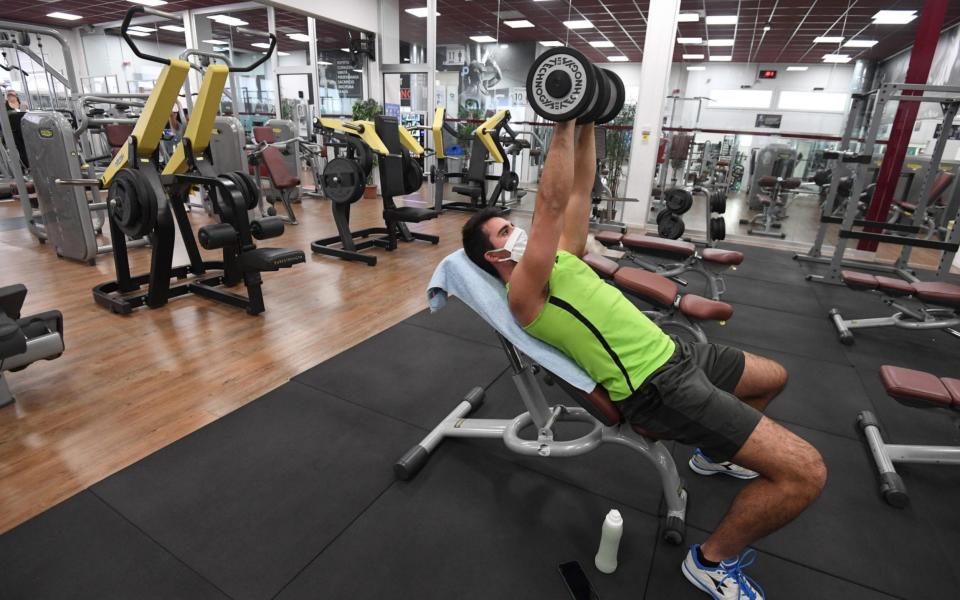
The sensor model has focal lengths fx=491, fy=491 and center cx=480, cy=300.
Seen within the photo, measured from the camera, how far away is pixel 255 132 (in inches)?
271

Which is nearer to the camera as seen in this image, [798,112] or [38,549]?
[38,549]

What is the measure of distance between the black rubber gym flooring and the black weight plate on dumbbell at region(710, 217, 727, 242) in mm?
1951

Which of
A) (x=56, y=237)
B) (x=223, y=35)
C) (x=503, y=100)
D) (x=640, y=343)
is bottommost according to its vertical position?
(x=56, y=237)

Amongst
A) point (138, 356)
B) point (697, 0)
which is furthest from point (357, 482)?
point (697, 0)

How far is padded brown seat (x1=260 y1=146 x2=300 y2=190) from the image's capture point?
17.6 ft

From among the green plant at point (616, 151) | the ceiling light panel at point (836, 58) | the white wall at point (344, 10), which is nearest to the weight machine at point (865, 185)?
the green plant at point (616, 151)

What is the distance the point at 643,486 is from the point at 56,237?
466 cm

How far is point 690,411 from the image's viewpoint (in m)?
1.27

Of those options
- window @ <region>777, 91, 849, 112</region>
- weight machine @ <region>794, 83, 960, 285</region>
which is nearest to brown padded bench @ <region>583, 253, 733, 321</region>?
weight machine @ <region>794, 83, 960, 285</region>

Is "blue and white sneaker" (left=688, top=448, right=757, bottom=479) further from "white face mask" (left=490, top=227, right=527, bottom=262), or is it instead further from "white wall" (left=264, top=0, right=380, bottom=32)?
"white wall" (left=264, top=0, right=380, bottom=32)

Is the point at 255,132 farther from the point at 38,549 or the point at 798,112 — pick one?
the point at 798,112

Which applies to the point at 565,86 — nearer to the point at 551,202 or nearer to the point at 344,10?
the point at 551,202

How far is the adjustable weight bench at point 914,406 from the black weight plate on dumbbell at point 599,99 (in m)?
1.49

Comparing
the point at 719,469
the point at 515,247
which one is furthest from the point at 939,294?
the point at 515,247
